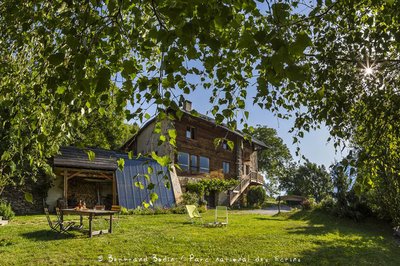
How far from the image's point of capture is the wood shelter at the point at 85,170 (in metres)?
19.0

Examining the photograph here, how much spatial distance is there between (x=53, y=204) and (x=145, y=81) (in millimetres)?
19229

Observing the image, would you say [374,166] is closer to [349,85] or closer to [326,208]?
[349,85]

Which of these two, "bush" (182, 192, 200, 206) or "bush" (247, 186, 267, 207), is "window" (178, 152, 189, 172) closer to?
"bush" (182, 192, 200, 206)

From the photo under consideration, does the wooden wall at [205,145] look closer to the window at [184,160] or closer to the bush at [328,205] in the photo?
the window at [184,160]

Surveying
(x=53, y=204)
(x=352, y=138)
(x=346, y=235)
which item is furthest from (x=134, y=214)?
(x=352, y=138)

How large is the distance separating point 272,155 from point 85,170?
3975cm

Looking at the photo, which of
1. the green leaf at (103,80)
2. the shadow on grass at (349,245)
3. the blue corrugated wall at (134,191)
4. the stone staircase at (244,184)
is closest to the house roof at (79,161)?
the blue corrugated wall at (134,191)

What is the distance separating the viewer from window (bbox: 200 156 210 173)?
91.4 ft

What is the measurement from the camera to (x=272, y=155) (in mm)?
54594

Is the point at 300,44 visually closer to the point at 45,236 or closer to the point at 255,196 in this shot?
the point at 45,236

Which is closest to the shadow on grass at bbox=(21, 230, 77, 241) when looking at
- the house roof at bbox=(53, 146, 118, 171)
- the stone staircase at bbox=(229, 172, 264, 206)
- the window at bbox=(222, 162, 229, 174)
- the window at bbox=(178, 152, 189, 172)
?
the house roof at bbox=(53, 146, 118, 171)

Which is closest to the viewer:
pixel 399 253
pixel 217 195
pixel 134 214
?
pixel 399 253

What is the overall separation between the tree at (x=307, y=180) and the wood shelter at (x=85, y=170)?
47.3 metres

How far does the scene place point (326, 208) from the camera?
18.0 meters
